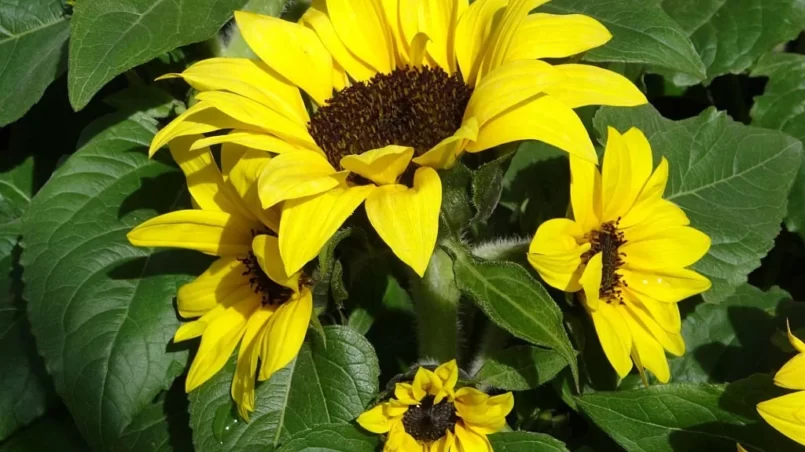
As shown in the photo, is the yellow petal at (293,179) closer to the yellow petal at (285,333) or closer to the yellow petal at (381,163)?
the yellow petal at (381,163)

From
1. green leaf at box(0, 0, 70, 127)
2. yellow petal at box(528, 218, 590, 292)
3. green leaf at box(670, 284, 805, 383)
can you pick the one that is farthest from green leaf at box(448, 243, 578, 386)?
green leaf at box(0, 0, 70, 127)

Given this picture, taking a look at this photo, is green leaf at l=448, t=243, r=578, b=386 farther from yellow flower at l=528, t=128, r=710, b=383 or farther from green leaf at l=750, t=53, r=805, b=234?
green leaf at l=750, t=53, r=805, b=234

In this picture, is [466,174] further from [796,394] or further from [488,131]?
[796,394]

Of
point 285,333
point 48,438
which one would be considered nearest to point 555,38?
point 285,333

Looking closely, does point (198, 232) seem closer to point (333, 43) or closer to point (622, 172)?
point (333, 43)

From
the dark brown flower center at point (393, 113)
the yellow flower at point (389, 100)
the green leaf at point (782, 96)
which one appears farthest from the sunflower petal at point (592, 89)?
the green leaf at point (782, 96)

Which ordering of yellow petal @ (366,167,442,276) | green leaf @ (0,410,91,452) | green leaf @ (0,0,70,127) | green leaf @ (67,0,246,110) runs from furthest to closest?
green leaf @ (0,410,91,452)
green leaf @ (0,0,70,127)
green leaf @ (67,0,246,110)
yellow petal @ (366,167,442,276)
